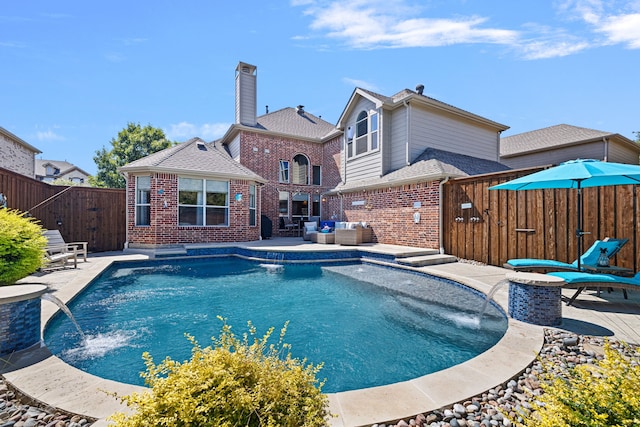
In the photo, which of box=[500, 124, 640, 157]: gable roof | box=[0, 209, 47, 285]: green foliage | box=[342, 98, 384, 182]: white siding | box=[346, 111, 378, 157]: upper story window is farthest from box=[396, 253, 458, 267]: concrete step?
box=[500, 124, 640, 157]: gable roof

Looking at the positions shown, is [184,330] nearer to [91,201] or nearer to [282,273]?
[282,273]

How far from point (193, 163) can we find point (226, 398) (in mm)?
12008

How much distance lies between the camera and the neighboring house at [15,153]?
1419 cm

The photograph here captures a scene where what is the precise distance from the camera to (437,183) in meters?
9.10

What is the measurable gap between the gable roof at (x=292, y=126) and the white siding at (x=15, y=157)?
10.9m

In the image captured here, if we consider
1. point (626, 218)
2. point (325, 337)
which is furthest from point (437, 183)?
point (325, 337)

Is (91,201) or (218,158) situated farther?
(218,158)

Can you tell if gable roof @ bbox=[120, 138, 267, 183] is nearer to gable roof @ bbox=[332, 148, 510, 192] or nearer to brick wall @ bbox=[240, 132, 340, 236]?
brick wall @ bbox=[240, 132, 340, 236]

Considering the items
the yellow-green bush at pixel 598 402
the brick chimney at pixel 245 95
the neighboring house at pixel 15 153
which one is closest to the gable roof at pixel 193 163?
the brick chimney at pixel 245 95

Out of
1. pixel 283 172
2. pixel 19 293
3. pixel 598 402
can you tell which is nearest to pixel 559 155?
pixel 283 172

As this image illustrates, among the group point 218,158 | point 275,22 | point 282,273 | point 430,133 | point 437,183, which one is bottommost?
point 282,273

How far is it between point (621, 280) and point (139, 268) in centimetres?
1091

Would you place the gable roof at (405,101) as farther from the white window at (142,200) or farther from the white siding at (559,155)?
the white window at (142,200)

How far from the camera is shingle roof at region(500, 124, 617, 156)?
14578mm
